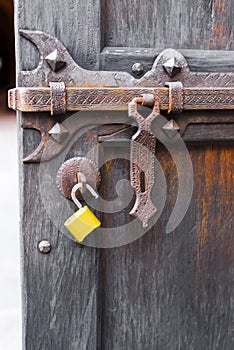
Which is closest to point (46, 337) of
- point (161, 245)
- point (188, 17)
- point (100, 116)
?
point (161, 245)

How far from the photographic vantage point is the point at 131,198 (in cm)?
77

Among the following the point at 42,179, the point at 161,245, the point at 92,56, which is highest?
the point at 92,56

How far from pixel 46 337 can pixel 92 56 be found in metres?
0.42

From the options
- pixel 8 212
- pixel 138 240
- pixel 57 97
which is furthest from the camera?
pixel 8 212

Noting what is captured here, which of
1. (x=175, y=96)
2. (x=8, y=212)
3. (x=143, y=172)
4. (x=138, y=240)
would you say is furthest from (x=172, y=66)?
(x=8, y=212)

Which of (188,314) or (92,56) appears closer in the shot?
(92,56)

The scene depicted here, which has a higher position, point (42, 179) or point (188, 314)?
point (42, 179)

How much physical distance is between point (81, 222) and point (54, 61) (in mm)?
222

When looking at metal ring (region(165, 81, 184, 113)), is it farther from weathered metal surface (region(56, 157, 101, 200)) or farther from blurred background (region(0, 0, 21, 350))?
blurred background (region(0, 0, 21, 350))

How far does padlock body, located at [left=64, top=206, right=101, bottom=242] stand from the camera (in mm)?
703

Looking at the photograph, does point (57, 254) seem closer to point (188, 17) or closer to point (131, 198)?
point (131, 198)

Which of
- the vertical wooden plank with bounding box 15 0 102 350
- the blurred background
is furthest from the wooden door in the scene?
the blurred background

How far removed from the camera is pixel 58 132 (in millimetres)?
702

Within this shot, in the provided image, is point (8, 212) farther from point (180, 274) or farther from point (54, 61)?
point (54, 61)
